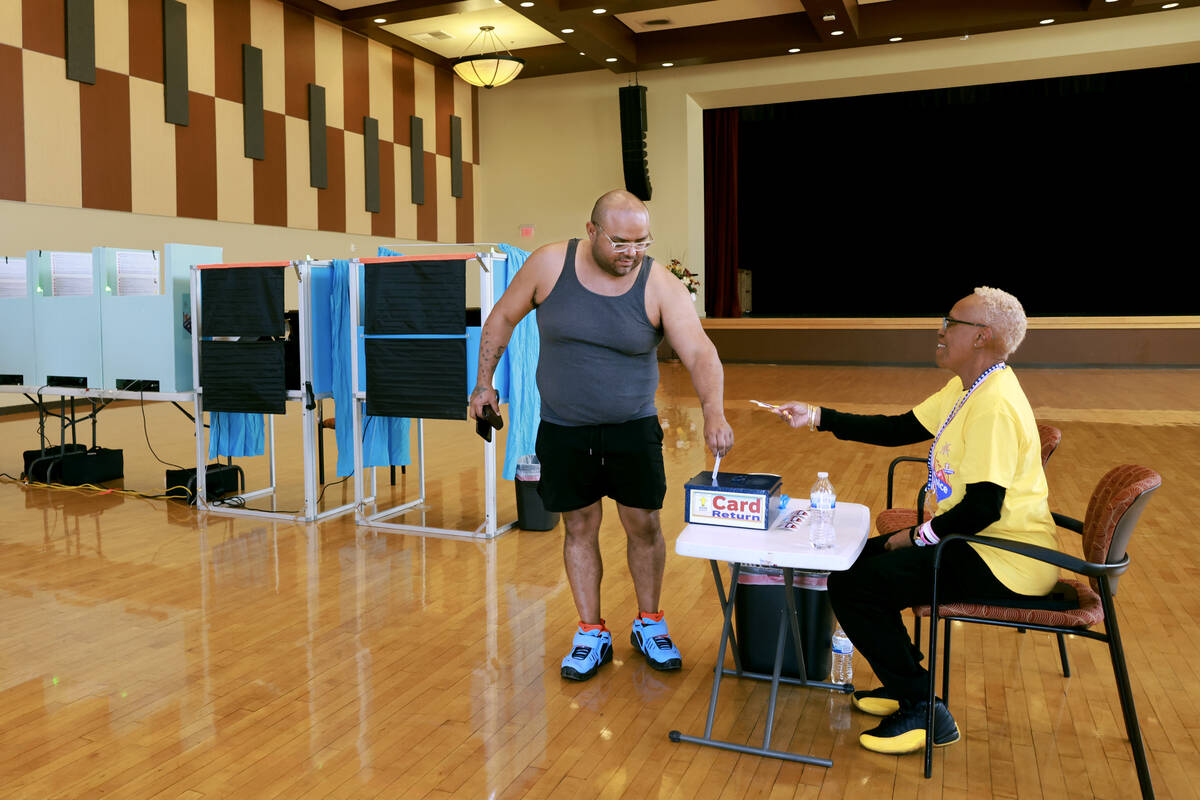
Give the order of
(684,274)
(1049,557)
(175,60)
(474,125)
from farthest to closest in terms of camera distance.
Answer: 1. (474,125)
2. (684,274)
3. (175,60)
4. (1049,557)

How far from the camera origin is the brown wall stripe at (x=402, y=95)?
13367 mm

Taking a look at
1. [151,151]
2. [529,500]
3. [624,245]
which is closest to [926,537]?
[624,245]

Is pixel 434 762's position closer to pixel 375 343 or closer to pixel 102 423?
pixel 375 343

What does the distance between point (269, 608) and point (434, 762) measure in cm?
142

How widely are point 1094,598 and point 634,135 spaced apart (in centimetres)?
1263

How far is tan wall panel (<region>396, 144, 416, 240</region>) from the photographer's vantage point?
13461mm

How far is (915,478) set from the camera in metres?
5.84

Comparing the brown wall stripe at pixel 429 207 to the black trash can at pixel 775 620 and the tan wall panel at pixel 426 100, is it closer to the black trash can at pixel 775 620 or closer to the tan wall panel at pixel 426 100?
the tan wall panel at pixel 426 100

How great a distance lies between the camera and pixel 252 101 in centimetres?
A: 1091

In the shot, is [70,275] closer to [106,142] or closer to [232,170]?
[106,142]

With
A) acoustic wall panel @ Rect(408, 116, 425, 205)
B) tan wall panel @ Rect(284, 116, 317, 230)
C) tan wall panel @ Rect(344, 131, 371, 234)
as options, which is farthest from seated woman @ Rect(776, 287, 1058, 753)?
acoustic wall panel @ Rect(408, 116, 425, 205)

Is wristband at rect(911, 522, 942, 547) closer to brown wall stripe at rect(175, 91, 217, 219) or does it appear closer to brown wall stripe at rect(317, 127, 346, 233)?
brown wall stripe at rect(175, 91, 217, 219)

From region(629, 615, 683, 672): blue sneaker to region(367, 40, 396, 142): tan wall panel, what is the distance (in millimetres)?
11458

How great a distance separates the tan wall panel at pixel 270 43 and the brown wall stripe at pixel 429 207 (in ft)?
9.78
